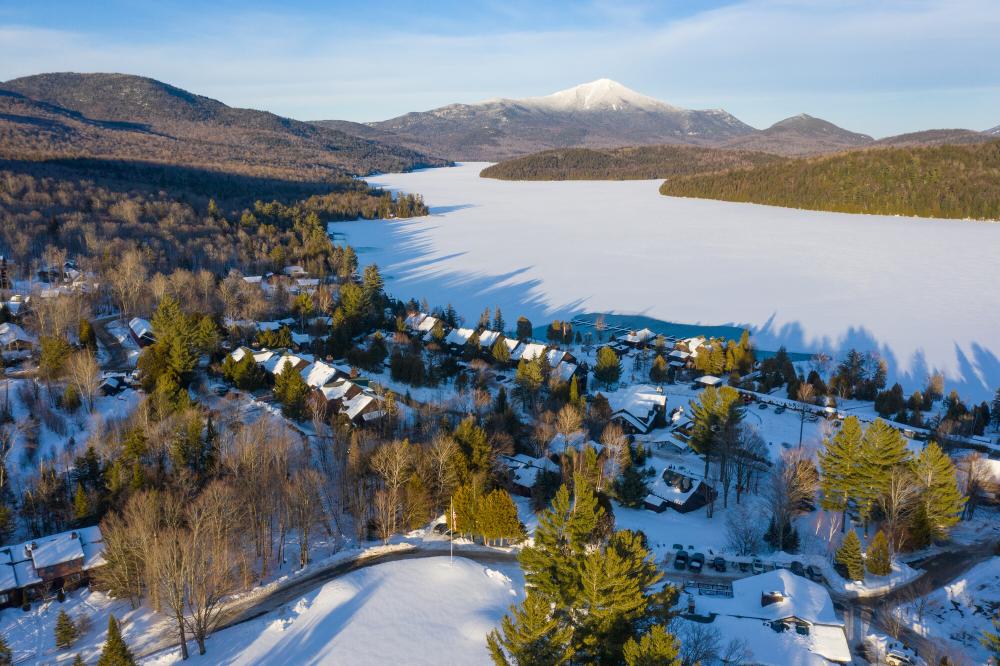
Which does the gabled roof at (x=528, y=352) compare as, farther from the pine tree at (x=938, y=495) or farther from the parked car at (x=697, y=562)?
the pine tree at (x=938, y=495)

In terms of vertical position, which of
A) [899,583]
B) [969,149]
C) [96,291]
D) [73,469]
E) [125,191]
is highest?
[969,149]

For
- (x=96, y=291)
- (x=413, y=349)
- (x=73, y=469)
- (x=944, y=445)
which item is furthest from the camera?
(x=96, y=291)

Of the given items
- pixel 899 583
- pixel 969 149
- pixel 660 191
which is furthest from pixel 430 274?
pixel 969 149

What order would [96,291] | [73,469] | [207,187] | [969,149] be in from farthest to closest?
[969,149]
[207,187]
[96,291]
[73,469]

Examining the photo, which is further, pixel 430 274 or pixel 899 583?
pixel 430 274

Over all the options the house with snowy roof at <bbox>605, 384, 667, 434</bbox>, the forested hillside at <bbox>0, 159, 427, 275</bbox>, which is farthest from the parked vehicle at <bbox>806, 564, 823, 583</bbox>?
the forested hillside at <bbox>0, 159, 427, 275</bbox>

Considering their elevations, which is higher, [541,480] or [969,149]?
[969,149]

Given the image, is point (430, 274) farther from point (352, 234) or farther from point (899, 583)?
point (899, 583)
